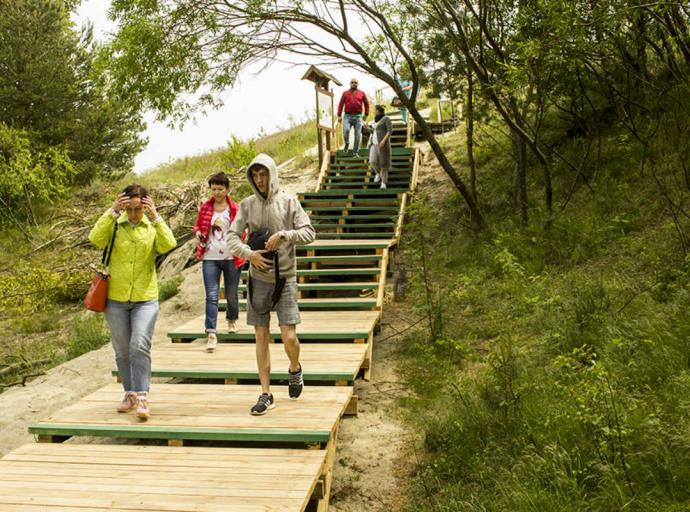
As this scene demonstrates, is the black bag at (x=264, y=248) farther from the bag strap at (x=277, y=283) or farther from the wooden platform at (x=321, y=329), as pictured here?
the wooden platform at (x=321, y=329)

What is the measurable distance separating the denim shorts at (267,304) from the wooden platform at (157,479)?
1047 mm

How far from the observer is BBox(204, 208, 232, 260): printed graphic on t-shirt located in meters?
7.42

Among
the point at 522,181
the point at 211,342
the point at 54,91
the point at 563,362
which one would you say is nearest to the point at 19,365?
the point at 211,342

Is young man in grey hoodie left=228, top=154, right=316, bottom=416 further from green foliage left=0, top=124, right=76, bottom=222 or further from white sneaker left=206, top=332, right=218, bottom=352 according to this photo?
green foliage left=0, top=124, right=76, bottom=222

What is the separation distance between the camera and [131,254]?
5477 mm

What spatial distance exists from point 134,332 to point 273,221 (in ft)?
5.02

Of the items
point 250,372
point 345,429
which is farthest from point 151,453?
point 345,429

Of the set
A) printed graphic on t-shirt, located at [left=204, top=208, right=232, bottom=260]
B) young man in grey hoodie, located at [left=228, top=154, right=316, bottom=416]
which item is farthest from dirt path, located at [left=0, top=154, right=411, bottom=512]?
printed graphic on t-shirt, located at [left=204, top=208, right=232, bottom=260]

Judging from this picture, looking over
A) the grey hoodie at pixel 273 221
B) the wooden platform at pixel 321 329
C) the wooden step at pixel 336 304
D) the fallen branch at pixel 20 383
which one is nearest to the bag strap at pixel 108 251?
the grey hoodie at pixel 273 221

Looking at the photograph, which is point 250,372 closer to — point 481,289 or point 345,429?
point 345,429

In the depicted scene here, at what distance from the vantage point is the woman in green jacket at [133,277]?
542cm

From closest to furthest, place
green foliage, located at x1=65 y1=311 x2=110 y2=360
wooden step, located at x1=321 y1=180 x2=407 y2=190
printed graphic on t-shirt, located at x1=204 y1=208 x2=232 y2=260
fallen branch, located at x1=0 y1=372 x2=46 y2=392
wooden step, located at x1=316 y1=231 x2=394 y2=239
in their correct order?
printed graphic on t-shirt, located at x1=204 y1=208 x2=232 y2=260 → fallen branch, located at x1=0 y1=372 x2=46 y2=392 → green foliage, located at x1=65 y1=311 x2=110 y2=360 → wooden step, located at x1=316 y1=231 x2=394 y2=239 → wooden step, located at x1=321 y1=180 x2=407 y2=190

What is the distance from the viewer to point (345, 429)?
6566 millimetres

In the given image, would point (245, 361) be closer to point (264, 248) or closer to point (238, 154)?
point (264, 248)
